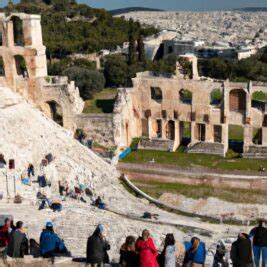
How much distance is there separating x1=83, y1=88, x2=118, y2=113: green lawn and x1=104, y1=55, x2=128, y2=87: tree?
5905 millimetres

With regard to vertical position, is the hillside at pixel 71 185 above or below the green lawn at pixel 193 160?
above

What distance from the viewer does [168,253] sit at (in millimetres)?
12695

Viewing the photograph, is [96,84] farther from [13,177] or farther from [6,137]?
[13,177]

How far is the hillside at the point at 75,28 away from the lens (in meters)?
67.1

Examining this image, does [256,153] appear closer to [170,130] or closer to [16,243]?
[170,130]

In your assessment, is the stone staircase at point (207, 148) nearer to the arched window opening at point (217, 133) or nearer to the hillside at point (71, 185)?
the arched window opening at point (217, 133)

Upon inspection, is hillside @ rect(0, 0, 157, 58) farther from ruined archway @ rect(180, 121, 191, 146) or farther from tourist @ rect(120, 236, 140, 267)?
tourist @ rect(120, 236, 140, 267)

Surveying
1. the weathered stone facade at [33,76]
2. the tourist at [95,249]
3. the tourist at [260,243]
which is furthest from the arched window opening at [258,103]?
the tourist at [95,249]

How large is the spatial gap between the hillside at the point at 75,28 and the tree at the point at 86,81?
16.6 metres

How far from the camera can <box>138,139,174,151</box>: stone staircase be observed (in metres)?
36.4

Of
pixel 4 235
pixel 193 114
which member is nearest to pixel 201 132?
pixel 193 114

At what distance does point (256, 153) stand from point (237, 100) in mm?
7356

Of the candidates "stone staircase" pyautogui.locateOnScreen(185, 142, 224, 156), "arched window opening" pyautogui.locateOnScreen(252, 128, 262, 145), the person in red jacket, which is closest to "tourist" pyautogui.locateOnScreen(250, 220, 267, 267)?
the person in red jacket

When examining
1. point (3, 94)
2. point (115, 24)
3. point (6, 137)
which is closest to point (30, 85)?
point (3, 94)
